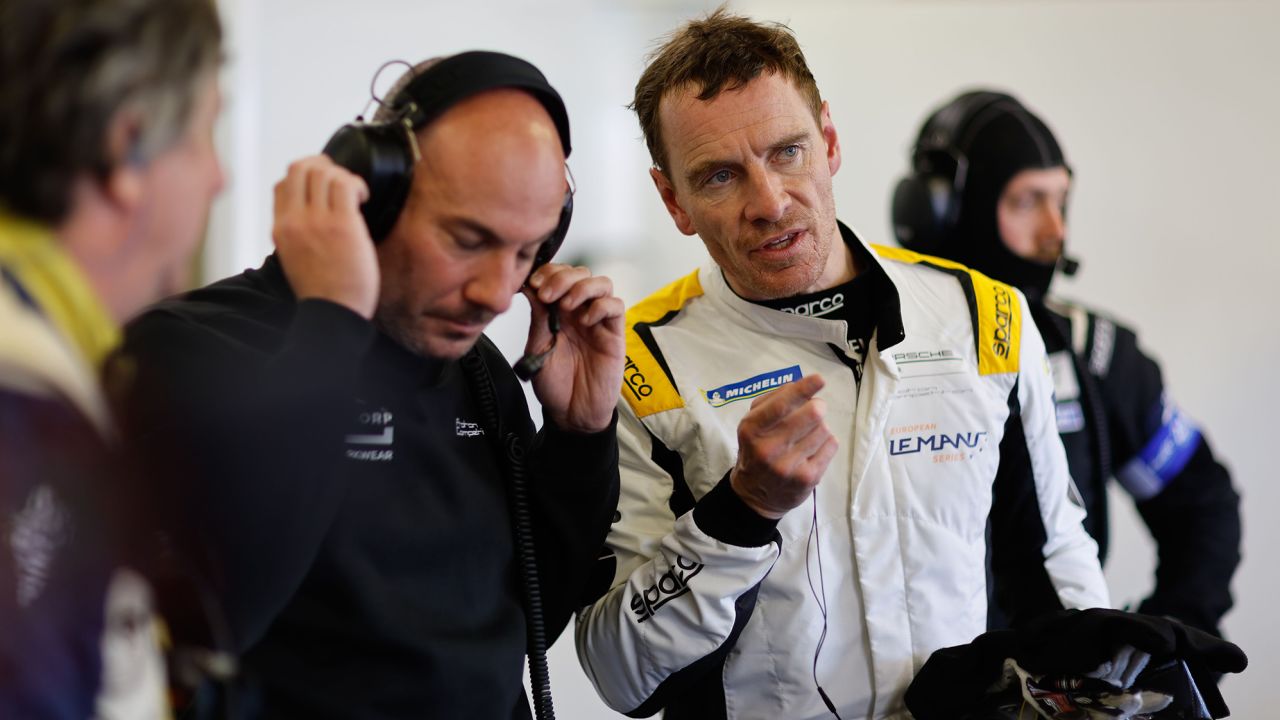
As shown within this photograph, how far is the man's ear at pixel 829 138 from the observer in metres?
1.49

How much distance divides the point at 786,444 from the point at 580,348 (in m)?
0.24

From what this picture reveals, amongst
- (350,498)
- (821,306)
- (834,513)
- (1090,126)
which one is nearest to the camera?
(350,498)

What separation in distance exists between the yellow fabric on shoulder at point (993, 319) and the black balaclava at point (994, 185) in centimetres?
63

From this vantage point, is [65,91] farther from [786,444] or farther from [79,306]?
[786,444]

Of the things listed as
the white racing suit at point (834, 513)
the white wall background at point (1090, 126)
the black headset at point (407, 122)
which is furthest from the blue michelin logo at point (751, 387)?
the white wall background at point (1090, 126)

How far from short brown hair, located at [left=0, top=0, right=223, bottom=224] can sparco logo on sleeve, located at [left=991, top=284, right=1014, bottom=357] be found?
43.6 inches

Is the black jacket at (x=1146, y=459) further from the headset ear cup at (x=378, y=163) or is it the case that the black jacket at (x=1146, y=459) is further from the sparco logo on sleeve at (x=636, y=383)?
the headset ear cup at (x=378, y=163)

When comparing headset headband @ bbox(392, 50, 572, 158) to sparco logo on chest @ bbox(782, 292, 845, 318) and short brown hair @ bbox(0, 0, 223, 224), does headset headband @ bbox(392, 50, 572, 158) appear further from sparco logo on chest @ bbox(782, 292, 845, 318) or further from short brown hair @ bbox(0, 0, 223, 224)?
sparco logo on chest @ bbox(782, 292, 845, 318)

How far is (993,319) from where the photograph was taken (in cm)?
147

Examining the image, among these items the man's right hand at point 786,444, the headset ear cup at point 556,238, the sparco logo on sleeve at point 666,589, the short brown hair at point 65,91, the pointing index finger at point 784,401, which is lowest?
the sparco logo on sleeve at point 666,589

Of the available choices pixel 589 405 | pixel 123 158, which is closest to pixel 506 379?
pixel 589 405

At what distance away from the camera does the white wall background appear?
9.75 ft

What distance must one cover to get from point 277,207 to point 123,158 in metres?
0.27

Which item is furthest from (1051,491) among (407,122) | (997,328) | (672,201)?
(407,122)
